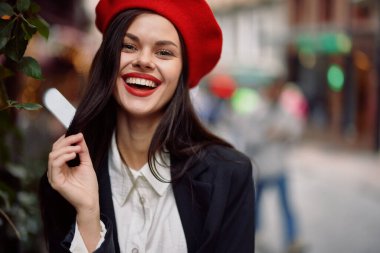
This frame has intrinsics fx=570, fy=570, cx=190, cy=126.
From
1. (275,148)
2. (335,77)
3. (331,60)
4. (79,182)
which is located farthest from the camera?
(331,60)

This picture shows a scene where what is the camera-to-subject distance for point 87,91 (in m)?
1.95

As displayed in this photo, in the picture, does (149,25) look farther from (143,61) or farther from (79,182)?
(79,182)

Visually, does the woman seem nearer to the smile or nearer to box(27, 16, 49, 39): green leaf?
the smile

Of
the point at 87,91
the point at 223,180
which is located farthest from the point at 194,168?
the point at 87,91

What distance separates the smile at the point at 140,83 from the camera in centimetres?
189

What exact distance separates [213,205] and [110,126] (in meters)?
0.48

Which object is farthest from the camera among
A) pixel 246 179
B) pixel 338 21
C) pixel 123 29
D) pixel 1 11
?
pixel 338 21

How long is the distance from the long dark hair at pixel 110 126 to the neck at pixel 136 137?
0.17 feet

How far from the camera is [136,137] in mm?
2053

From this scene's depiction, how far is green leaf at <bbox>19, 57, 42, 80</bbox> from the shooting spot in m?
1.67

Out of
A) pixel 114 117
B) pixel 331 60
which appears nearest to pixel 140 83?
pixel 114 117

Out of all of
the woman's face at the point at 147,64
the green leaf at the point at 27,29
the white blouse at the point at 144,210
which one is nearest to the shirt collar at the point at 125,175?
the white blouse at the point at 144,210

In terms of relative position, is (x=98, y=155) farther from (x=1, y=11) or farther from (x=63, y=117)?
(x=1, y=11)

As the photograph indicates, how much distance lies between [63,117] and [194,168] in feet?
1.68
